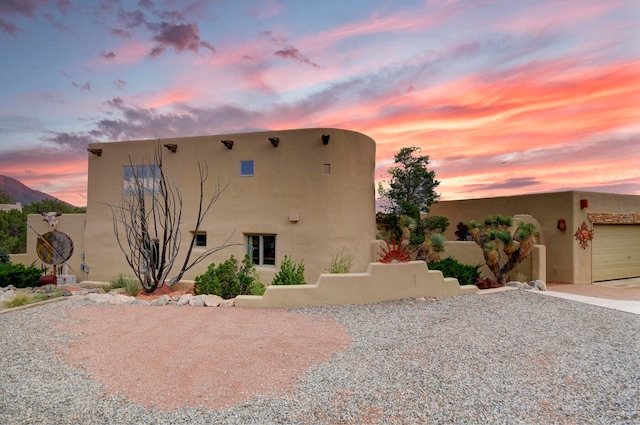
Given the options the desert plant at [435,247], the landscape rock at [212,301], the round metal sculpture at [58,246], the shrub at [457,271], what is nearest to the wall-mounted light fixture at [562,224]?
the shrub at [457,271]

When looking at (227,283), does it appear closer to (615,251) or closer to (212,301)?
(212,301)

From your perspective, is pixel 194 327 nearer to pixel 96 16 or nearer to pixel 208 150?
pixel 208 150

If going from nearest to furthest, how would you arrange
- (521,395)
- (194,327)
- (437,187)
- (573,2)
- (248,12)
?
(521,395)
(194,327)
(573,2)
(248,12)
(437,187)

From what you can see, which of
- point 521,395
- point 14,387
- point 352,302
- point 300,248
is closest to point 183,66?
point 300,248

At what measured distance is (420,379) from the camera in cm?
457

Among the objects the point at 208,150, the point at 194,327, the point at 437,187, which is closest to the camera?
the point at 194,327

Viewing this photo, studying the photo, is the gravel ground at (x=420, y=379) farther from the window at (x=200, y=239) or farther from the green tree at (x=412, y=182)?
the green tree at (x=412, y=182)

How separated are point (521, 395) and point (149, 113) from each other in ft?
46.5

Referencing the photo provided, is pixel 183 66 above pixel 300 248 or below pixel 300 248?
above

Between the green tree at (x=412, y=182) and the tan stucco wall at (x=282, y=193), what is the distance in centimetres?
387

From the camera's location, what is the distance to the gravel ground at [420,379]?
377 centimetres

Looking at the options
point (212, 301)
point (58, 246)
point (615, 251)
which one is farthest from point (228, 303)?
point (615, 251)

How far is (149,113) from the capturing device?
525 inches

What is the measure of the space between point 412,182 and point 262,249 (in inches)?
350
